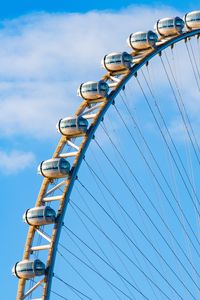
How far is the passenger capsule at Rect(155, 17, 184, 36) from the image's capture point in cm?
9881

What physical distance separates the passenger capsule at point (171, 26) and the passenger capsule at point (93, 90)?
608 cm

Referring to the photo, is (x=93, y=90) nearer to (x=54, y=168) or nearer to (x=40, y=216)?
(x=54, y=168)

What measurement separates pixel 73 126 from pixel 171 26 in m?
9.12

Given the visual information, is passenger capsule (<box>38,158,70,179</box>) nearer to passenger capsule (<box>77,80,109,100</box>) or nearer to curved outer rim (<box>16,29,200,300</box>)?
curved outer rim (<box>16,29,200,300</box>)

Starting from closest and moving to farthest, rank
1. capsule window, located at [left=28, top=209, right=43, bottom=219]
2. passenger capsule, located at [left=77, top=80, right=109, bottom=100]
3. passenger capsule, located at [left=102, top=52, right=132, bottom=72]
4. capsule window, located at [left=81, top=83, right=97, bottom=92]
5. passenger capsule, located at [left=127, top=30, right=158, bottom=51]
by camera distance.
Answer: capsule window, located at [left=28, top=209, right=43, bottom=219]
passenger capsule, located at [left=77, top=80, right=109, bottom=100]
capsule window, located at [left=81, top=83, right=97, bottom=92]
passenger capsule, located at [left=102, top=52, right=132, bottom=72]
passenger capsule, located at [left=127, top=30, right=158, bottom=51]

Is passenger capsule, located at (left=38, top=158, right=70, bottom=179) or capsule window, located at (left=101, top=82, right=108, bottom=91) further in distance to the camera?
capsule window, located at (left=101, top=82, right=108, bottom=91)

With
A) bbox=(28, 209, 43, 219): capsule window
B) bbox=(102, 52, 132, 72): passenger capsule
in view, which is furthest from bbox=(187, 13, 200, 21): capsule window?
bbox=(28, 209, 43, 219): capsule window

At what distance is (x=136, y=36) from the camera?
320 ft

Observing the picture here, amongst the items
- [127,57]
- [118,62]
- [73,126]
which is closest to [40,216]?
[73,126]

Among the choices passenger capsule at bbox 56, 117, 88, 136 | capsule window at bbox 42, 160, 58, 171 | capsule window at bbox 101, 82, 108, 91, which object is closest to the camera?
capsule window at bbox 42, 160, 58, 171

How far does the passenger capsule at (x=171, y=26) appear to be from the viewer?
98.8 metres

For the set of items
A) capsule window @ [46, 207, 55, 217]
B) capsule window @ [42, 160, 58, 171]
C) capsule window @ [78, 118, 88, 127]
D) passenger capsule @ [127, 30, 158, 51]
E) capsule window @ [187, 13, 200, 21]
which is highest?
capsule window @ [187, 13, 200, 21]

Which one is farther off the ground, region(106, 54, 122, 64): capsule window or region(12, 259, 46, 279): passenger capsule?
region(106, 54, 122, 64): capsule window

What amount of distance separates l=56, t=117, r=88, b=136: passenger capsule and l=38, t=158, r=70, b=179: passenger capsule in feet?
5.00
